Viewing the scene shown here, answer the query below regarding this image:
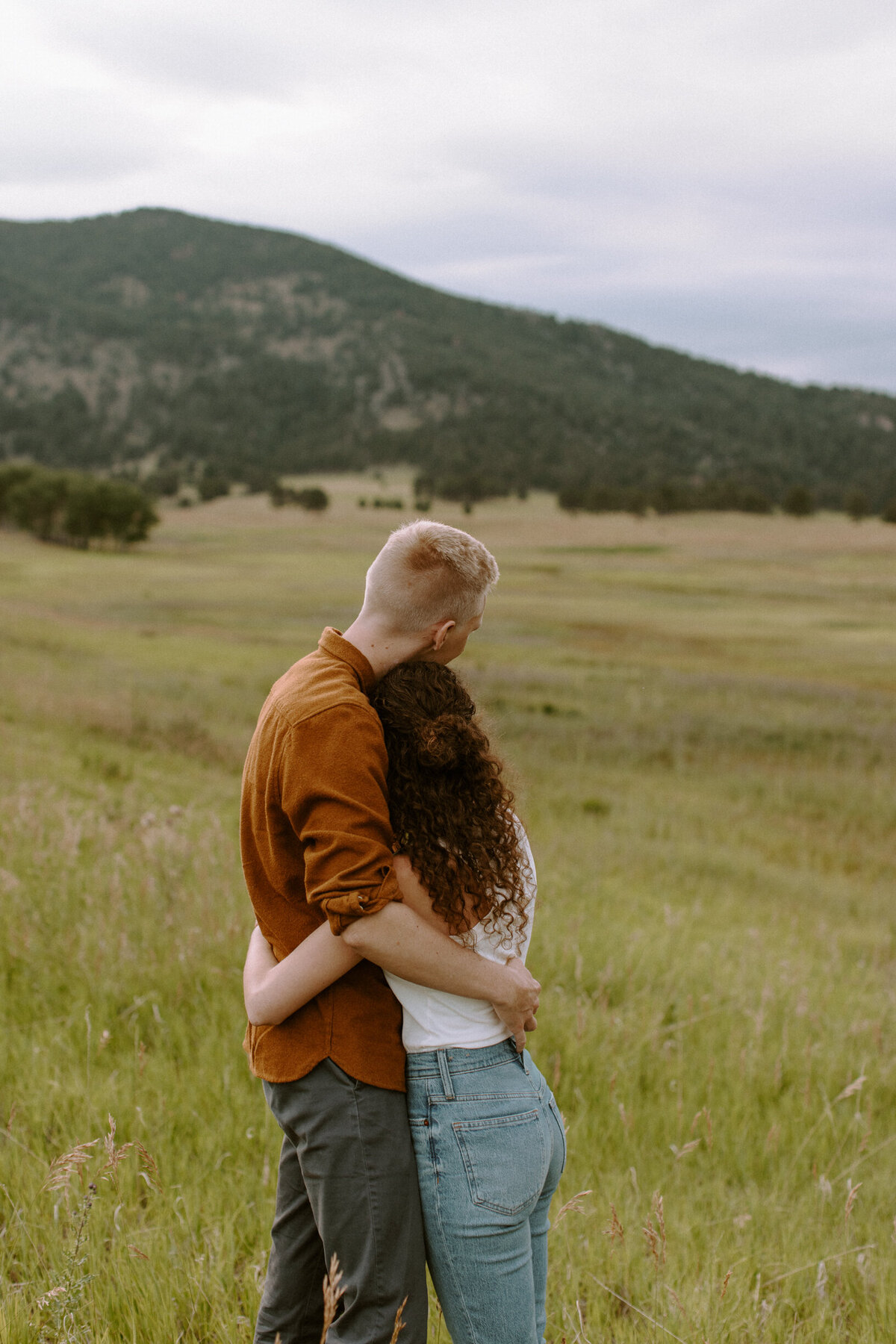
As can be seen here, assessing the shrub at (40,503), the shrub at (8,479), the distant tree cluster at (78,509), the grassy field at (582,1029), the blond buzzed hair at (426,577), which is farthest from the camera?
the shrub at (8,479)

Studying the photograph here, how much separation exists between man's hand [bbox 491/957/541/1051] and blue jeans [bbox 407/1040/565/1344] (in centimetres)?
9

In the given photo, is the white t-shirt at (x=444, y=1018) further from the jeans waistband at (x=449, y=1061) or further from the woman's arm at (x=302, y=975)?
the woman's arm at (x=302, y=975)

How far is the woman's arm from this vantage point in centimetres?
214

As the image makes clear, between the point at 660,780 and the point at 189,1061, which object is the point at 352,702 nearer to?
the point at 189,1061

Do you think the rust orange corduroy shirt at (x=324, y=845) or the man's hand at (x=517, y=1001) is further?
the man's hand at (x=517, y=1001)

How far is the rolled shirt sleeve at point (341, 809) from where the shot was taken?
2.01 meters

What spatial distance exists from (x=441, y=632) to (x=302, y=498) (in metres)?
144

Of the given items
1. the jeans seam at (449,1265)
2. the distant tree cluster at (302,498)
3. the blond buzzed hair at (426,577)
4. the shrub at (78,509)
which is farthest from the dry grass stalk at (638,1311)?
the distant tree cluster at (302,498)

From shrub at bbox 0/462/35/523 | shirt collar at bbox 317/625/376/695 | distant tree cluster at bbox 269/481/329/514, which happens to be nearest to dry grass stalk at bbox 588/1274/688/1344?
shirt collar at bbox 317/625/376/695

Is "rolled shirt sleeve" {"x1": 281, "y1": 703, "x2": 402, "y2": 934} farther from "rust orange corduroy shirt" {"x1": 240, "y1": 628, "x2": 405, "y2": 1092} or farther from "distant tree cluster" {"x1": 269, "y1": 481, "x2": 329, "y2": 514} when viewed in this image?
"distant tree cluster" {"x1": 269, "y1": 481, "x2": 329, "y2": 514}

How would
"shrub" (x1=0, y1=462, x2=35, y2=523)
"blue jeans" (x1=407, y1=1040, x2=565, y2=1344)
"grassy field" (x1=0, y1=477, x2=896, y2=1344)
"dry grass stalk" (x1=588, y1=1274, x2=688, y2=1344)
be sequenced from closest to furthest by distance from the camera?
1. "blue jeans" (x1=407, y1=1040, x2=565, y2=1344)
2. "dry grass stalk" (x1=588, y1=1274, x2=688, y2=1344)
3. "grassy field" (x1=0, y1=477, x2=896, y2=1344)
4. "shrub" (x1=0, y1=462, x2=35, y2=523)

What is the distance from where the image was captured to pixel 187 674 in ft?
84.9

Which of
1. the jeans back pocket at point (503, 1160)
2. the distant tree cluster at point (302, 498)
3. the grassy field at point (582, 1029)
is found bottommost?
the grassy field at point (582, 1029)

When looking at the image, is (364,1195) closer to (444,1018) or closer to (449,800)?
(444,1018)
